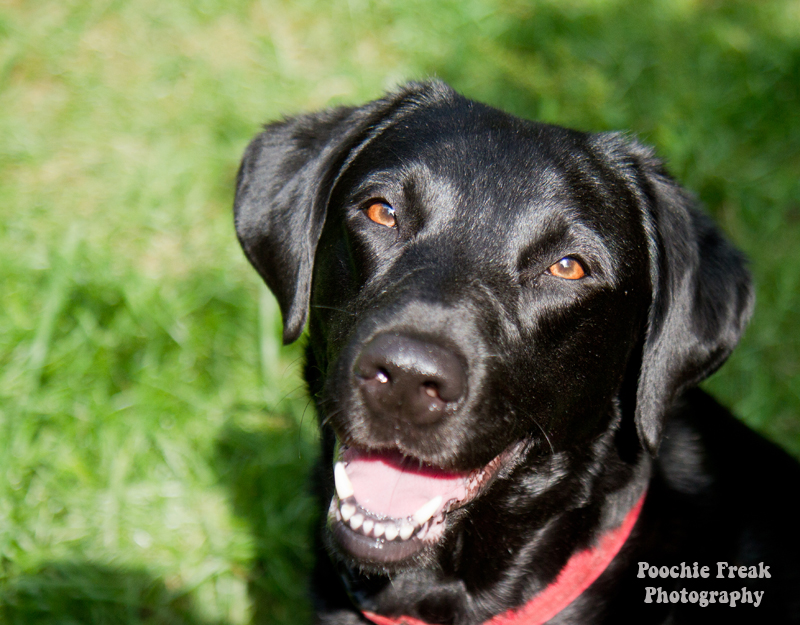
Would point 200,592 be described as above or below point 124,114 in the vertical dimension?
below

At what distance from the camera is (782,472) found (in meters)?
2.82

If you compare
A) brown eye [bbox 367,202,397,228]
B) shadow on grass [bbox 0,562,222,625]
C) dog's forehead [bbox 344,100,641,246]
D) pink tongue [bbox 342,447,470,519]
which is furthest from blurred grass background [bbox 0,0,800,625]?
dog's forehead [bbox 344,100,641,246]

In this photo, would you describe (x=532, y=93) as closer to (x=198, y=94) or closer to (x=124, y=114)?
(x=198, y=94)

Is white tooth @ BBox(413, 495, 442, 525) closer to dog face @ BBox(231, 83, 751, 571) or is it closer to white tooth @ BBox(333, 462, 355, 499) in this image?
dog face @ BBox(231, 83, 751, 571)

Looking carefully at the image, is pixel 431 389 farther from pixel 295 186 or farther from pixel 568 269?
pixel 295 186

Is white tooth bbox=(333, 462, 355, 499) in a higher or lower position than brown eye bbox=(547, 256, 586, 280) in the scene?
lower

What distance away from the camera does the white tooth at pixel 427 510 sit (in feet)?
7.16

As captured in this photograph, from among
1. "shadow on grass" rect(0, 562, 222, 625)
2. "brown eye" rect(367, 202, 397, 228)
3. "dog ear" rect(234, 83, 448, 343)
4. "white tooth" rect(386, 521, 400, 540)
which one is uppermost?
"brown eye" rect(367, 202, 397, 228)

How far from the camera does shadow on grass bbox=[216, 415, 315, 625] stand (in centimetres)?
334

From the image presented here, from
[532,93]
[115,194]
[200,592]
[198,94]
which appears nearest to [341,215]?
[200,592]

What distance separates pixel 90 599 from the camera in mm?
3139

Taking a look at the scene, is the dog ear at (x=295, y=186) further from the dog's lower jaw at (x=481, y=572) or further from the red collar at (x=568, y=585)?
the red collar at (x=568, y=585)

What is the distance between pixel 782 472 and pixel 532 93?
3.57 meters

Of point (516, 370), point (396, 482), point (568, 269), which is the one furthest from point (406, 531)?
point (568, 269)
